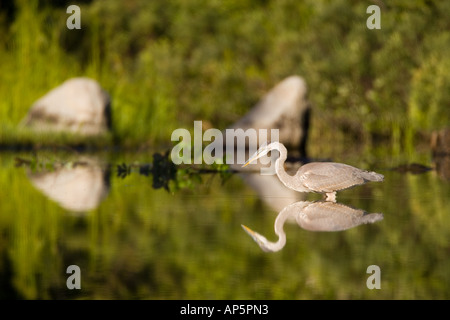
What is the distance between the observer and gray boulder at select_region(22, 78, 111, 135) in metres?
19.6

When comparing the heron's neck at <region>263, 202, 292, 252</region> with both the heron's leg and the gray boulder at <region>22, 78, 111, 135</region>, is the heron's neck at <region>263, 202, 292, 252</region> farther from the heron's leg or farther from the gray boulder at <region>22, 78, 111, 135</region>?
the gray boulder at <region>22, 78, 111, 135</region>

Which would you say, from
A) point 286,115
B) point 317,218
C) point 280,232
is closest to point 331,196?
point 317,218

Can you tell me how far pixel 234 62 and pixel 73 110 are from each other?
9031 millimetres

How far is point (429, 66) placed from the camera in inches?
829

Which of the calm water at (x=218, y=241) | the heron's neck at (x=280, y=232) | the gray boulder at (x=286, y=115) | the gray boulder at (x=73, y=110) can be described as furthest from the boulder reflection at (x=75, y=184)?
the gray boulder at (x=286, y=115)

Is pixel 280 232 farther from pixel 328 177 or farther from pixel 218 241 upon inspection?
pixel 328 177

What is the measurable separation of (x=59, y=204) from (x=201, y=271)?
3.77 metres

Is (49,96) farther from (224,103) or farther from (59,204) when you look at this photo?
(59,204)

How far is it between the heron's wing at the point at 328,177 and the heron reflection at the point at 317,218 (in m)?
0.17

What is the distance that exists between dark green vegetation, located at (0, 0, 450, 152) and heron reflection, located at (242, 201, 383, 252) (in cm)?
1122

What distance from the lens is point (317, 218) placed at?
7434 mm

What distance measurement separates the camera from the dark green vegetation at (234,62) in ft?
66.5

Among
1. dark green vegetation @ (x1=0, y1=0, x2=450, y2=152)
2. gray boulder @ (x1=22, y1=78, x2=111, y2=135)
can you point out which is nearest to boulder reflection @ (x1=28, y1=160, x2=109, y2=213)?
gray boulder @ (x1=22, y1=78, x2=111, y2=135)

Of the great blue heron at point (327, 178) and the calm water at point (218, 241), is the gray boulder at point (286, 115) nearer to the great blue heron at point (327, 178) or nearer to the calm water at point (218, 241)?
the calm water at point (218, 241)
